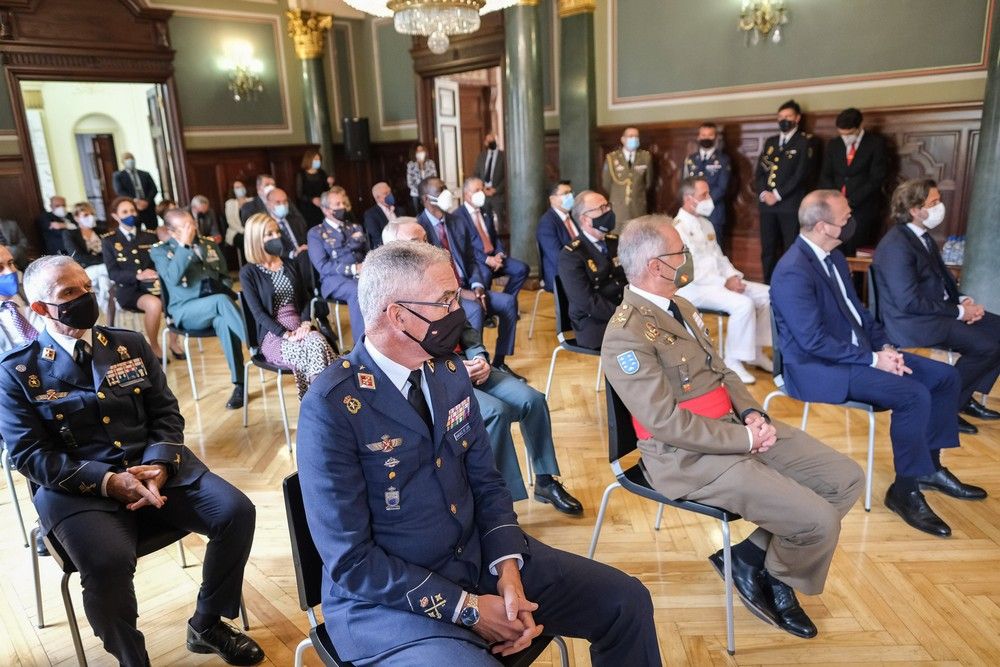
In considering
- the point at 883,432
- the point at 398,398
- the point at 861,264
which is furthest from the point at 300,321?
the point at 861,264

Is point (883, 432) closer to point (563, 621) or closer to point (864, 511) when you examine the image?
point (864, 511)

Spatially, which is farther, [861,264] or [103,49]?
[103,49]

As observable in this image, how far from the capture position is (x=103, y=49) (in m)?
8.40

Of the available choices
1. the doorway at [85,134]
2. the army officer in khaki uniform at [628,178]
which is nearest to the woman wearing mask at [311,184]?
the doorway at [85,134]

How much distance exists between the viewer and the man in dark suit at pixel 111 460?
2.00 metres

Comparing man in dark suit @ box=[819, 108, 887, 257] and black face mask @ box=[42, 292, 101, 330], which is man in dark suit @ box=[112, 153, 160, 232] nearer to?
black face mask @ box=[42, 292, 101, 330]

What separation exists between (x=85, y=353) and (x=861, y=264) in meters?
5.07

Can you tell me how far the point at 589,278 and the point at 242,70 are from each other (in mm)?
7745

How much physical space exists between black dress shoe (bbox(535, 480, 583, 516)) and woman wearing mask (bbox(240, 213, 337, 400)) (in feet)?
4.37

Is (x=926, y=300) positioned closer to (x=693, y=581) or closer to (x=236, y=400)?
(x=693, y=581)

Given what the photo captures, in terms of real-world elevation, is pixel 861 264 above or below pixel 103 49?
below

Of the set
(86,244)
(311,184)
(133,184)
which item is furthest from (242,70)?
(86,244)

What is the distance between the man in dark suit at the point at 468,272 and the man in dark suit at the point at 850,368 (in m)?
1.85

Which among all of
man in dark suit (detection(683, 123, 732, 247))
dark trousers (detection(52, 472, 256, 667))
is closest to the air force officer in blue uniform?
dark trousers (detection(52, 472, 256, 667))
